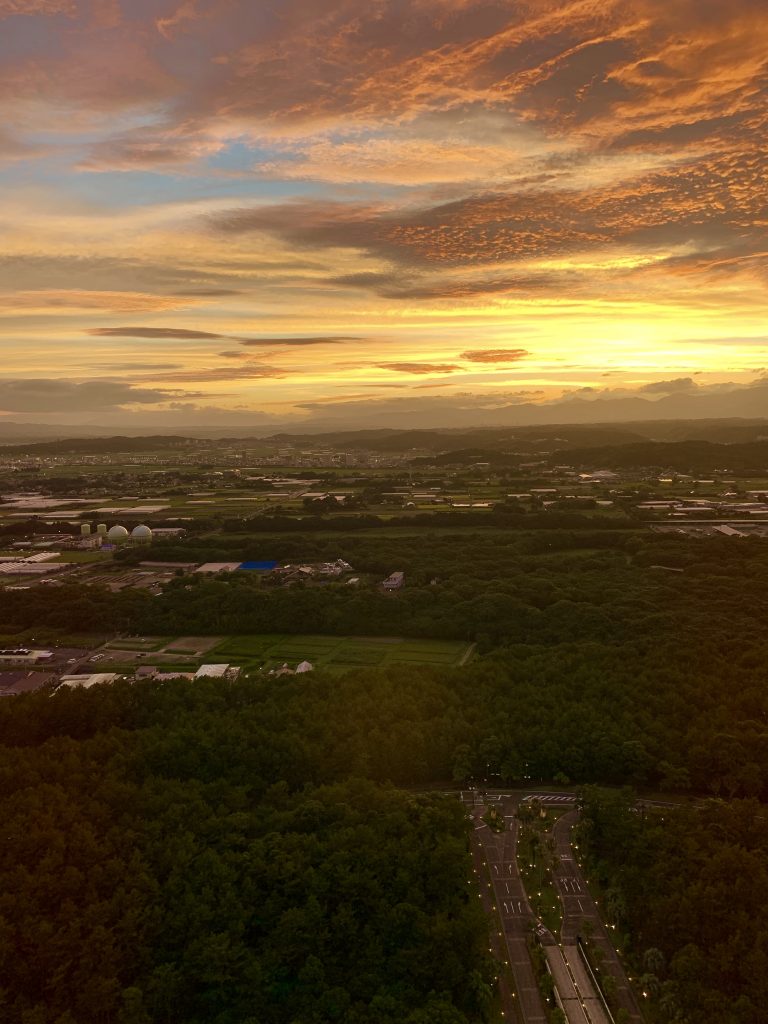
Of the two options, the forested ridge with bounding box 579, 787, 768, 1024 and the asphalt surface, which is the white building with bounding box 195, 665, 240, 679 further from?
the forested ridge with bounding box 579, 787, 768, 1024

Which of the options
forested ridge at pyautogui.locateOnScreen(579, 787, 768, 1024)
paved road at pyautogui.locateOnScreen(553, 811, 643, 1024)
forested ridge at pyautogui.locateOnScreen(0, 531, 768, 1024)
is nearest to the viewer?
forested ridge at pyautogui.locateOnScreen(579, 787, 768, 1024)

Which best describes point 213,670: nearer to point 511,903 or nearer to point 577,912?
point 511,903

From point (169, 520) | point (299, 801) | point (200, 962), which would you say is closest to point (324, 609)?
point (299, 801)

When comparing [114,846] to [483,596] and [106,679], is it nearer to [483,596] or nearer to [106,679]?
[106,679]

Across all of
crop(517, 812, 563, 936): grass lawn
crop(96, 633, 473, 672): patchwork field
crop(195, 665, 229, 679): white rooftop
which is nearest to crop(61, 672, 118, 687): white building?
crop(96, 633, 473, 672): patchwork field

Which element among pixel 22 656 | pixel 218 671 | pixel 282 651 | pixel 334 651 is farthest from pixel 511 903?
pixel 22 656
